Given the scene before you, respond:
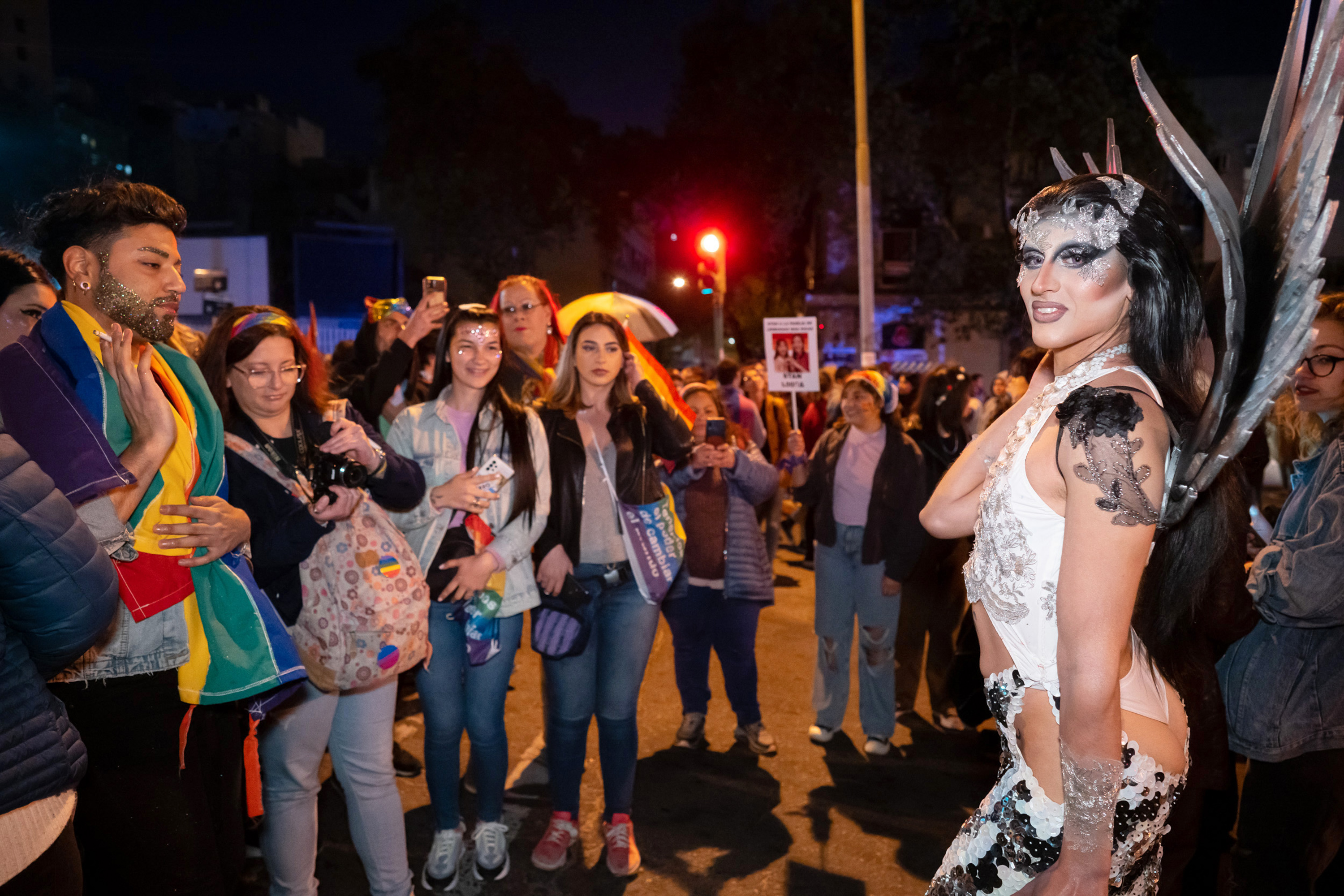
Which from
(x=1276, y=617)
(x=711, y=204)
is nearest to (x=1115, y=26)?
(x=711, y=204)

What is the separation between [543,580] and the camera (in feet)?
11.9

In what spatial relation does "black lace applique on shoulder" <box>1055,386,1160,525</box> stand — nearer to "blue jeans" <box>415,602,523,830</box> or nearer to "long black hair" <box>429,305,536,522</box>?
"long black hair" <box>429,305,536,522</box>

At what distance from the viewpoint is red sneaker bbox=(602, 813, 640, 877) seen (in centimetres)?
365

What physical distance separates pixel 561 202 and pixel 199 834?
2199cm

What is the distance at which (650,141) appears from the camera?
24438mm

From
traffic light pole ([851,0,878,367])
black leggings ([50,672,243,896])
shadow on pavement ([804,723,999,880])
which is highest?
traffic light pole ([851,0,878,367])

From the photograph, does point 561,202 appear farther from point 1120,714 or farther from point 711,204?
point 1120,714

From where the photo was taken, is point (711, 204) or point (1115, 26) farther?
point (711, 204)

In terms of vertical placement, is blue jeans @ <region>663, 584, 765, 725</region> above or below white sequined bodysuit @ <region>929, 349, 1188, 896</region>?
below

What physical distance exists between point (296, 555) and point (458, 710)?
40.0 inches

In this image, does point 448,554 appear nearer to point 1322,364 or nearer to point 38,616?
point 38,616

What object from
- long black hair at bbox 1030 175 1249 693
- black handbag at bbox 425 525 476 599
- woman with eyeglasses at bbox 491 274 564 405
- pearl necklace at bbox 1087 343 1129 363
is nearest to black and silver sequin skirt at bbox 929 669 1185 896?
long black hair at bbox 1030 175 1249 693

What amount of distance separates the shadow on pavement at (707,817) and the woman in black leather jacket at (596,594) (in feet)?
0.72

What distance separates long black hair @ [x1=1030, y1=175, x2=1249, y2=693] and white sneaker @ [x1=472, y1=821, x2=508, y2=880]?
276 cm
